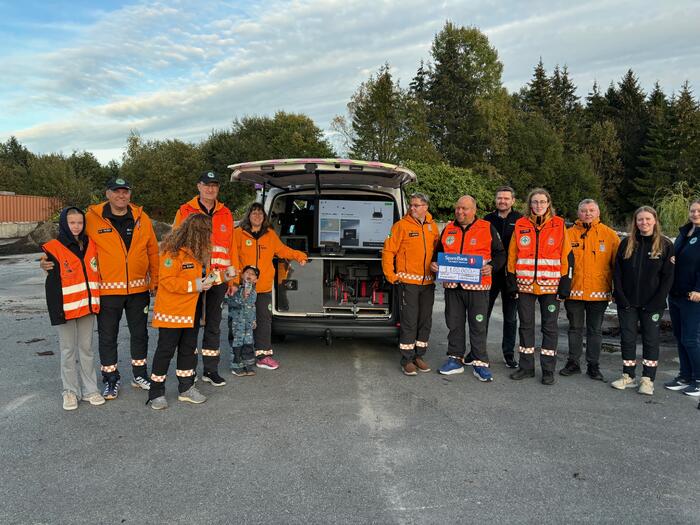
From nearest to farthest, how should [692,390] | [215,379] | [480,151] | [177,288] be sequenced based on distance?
[177,288], [692,390], [215,379], [480,151]

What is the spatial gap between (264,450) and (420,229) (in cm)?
270

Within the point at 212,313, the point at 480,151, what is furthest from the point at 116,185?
the point at 480,151

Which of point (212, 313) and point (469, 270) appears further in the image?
point (469, 270)

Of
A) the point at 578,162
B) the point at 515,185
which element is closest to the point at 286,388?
the point at 515,185

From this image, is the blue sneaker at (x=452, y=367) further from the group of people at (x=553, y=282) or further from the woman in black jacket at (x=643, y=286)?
the woman in black jacket at (x=643, y=286)

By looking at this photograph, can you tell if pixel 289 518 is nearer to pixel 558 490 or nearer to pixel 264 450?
pixel 264 450

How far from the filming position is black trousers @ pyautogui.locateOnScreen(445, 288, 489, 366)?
207 inches

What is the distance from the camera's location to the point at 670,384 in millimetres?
5039

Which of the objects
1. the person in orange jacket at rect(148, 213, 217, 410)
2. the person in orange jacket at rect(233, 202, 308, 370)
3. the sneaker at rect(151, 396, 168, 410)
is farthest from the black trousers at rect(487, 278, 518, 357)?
the sneaker at rect(151, 396, 168, 410)

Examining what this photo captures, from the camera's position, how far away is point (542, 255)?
509 centimetres

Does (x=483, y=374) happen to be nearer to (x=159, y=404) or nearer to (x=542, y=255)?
(x=542, y=255)

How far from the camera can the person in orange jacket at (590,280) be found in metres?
5.22

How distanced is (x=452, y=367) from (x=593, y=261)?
1.75 m

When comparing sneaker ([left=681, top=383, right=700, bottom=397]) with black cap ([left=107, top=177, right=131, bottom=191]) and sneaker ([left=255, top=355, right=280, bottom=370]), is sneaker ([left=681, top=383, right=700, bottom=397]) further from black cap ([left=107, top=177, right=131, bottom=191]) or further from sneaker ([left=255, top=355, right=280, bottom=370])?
black cap ([left=107, top=177, right=131, bottom=191])
